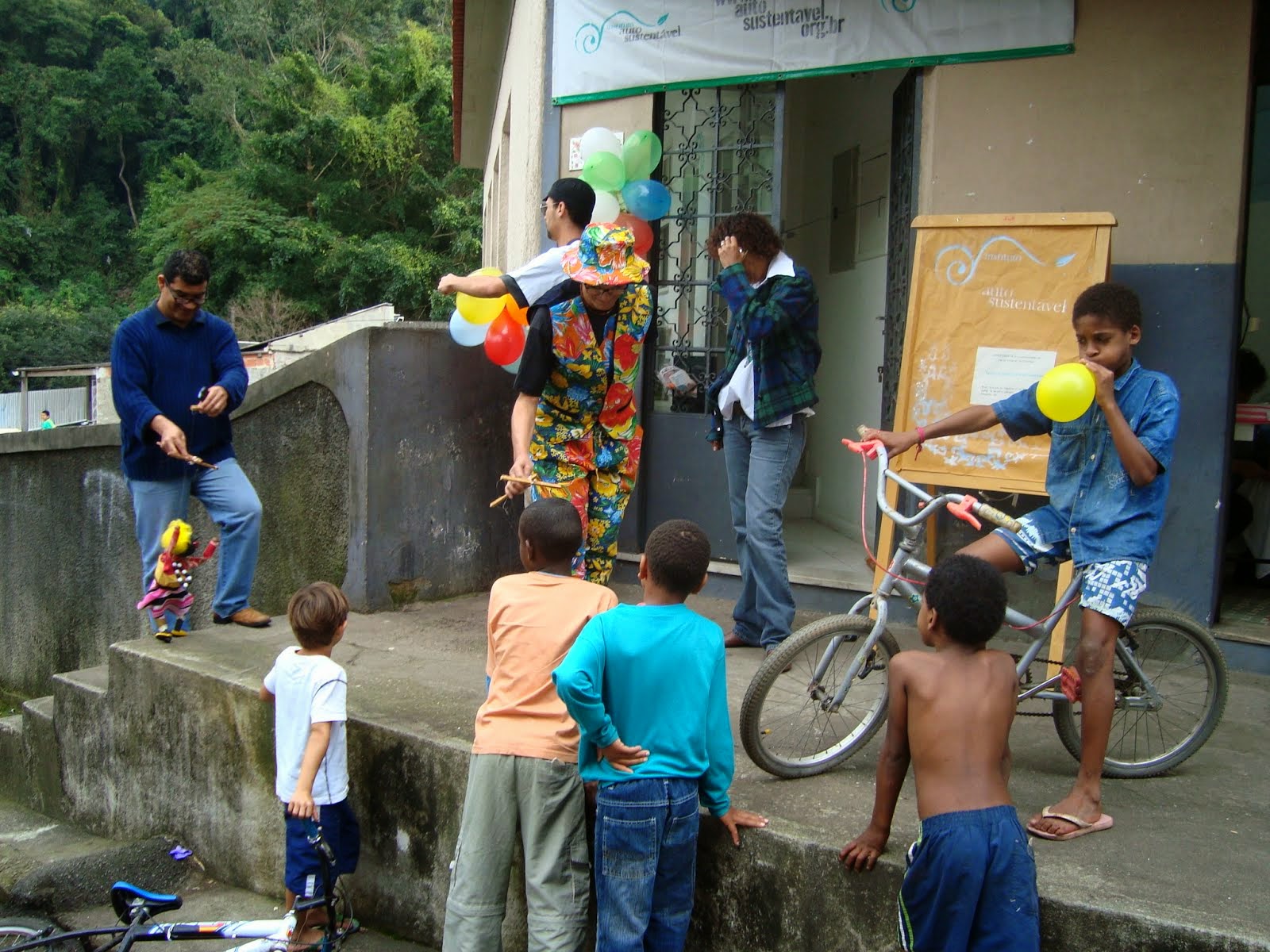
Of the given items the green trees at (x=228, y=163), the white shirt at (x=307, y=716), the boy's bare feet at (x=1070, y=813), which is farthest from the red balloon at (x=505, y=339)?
the green trees at (x=228, y=163)

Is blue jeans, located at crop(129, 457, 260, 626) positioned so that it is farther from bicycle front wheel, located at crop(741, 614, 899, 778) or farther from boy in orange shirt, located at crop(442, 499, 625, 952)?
bicycle front wheel, located at crop(741, 614, 899, 778)

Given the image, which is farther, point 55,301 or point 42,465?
point 55,301

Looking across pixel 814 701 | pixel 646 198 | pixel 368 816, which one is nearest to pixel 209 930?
pixel 368 816

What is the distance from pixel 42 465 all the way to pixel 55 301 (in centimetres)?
4099

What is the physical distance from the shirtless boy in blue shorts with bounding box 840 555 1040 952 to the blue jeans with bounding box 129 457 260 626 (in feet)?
11.1

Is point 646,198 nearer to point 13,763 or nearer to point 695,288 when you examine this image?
point 695,288

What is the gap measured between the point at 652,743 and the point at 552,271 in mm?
2178

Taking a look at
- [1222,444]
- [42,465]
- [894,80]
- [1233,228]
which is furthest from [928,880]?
[42,465]

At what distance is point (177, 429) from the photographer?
4816 millimetres

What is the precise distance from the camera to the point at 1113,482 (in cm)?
329

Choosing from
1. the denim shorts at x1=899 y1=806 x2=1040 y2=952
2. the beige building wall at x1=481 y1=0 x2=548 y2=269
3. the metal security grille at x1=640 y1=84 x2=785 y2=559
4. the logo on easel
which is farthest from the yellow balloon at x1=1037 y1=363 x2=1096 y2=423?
the beige building wall at x1=481 y1=0 x2=548 y2=269

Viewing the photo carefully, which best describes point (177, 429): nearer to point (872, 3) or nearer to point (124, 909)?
point (124, 909)

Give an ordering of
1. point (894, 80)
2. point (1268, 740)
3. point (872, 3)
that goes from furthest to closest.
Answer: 1. point (894, 80)
2. point (872, 3)
3. point (1268, 740)

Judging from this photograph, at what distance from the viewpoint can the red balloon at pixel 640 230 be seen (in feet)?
18.0
